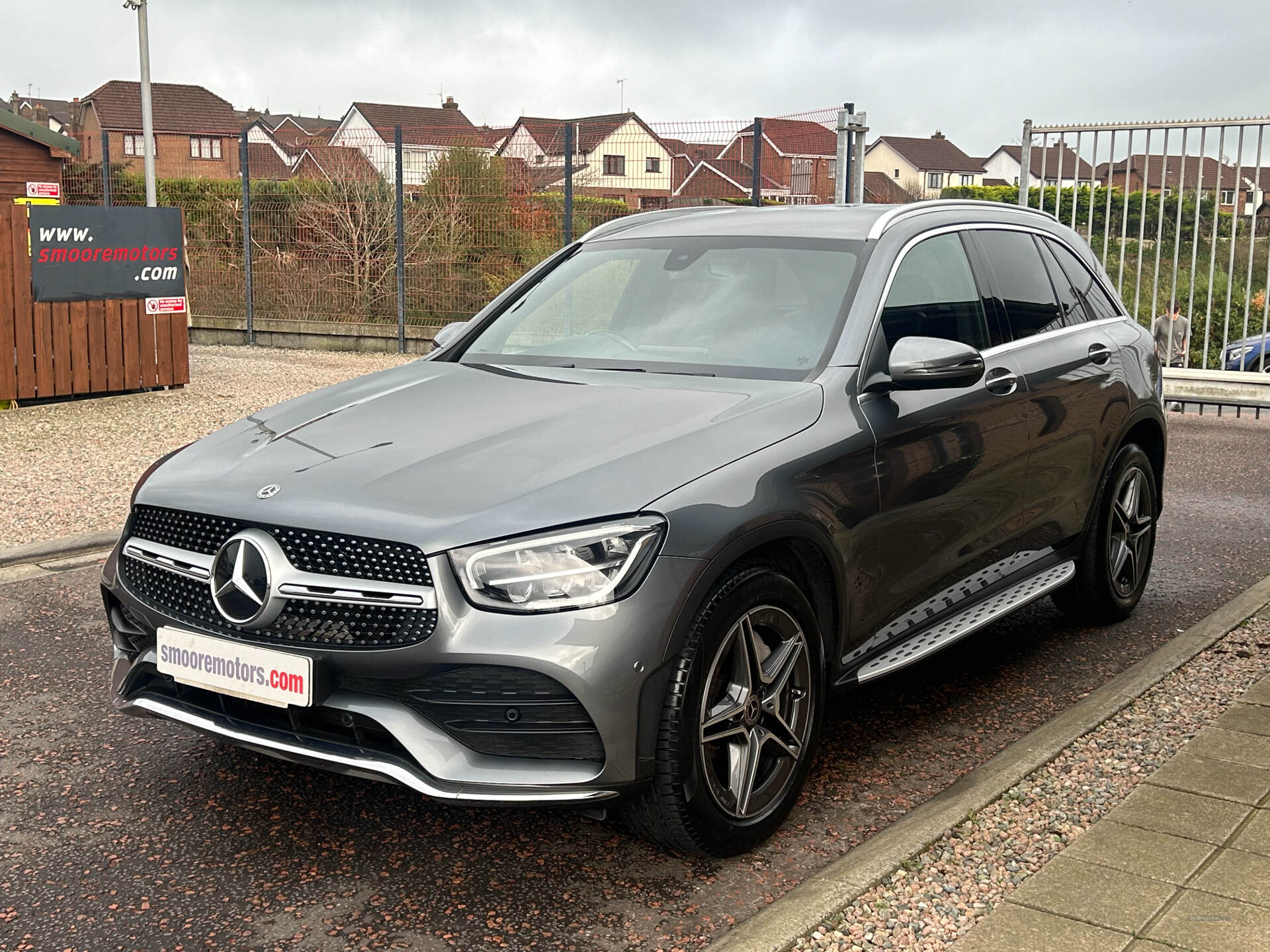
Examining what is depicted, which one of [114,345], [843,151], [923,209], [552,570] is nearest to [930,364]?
[923,209]

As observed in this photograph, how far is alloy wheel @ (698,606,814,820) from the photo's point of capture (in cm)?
343

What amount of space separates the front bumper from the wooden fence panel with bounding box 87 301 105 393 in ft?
34.3

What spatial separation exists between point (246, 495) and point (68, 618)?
2.96 m

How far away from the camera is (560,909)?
3.34 metres

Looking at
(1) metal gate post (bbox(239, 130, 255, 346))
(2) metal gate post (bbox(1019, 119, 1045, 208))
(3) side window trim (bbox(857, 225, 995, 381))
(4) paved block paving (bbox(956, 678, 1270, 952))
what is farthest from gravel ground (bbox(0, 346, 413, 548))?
(2) metal gate post (bbox(1019, 119, 1045, 208))

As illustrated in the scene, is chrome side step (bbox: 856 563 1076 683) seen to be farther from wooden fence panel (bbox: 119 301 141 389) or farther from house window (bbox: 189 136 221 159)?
house window (bbox: 189 136 221 159)

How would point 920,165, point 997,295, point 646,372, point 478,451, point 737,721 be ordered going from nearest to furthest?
point 737,721 → point 478,451 → point 646,372 → point 997,295 → point 920,165

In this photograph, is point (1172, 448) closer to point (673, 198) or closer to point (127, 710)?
point (673, 198)

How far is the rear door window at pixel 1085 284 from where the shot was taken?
5.67m

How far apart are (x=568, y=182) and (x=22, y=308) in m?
6.27

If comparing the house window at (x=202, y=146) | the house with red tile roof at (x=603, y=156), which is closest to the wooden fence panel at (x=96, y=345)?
the house with red tile roof at (x=603, y=156)

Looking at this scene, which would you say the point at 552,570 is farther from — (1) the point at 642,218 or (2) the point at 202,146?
(2) the point at 202,146

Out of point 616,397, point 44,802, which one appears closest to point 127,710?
point 44,802

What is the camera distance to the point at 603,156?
15.5 metres
